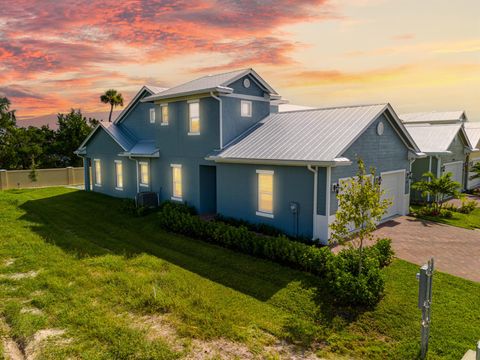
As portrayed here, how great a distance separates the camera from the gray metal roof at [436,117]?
4009 centimetres

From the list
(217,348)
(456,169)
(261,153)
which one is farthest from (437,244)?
(456,169)

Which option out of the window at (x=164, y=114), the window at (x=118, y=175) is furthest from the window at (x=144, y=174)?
the window at (x=164, y=114)

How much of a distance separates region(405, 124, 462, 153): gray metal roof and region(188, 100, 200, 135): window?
15.3 metres

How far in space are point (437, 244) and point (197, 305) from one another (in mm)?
Answer: 10423

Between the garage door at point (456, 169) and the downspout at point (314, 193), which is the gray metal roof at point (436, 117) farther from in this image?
the downspout at point (314, 193)

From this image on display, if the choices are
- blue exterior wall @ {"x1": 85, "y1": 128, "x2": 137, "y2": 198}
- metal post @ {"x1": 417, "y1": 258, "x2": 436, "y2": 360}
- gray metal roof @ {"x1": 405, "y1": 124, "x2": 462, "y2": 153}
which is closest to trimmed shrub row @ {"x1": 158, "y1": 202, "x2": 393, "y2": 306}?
metal post @ {"x1": 417, "y1": 258, "x2": 436, "y2": 360}

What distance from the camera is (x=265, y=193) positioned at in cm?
1516

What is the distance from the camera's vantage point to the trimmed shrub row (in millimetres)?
8996

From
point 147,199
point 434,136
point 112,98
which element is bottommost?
point 147,199

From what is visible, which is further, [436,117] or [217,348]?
[436,117]

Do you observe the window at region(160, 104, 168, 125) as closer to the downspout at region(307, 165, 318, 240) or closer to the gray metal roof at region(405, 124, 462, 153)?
the downspout at region(307, 165, 318, 240)

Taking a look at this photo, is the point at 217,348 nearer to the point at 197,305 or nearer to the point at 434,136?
the point at 197,305

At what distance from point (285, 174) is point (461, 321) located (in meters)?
7.78

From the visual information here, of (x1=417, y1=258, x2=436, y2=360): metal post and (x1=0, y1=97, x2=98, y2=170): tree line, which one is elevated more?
(x1=0, y1=97, x2=98, y2=170): tree line
